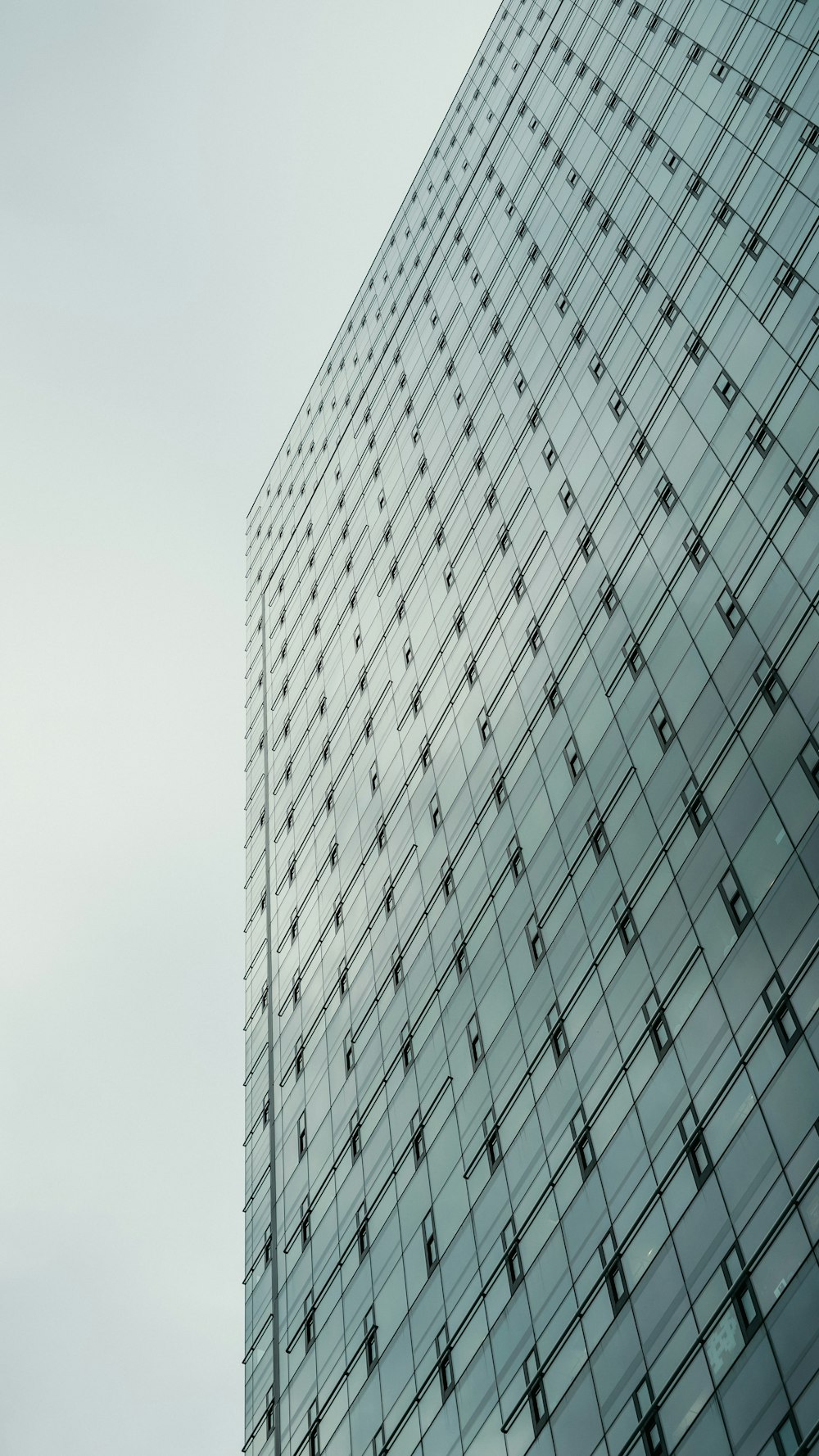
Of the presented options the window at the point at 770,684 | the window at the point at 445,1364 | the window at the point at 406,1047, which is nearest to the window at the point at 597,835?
the window at the point at 770,684

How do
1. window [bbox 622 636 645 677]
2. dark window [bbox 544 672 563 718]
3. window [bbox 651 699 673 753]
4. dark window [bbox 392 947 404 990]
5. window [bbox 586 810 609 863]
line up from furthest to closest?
dark window [bbox 392 947 404 990], dark window [bbox 544 672 563 718], window [bbox 622 636 645 677], window [bbox 586 810 609 863], window [bbox 651 699 673 753]

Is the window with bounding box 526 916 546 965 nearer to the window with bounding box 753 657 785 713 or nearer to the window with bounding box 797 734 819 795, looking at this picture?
the window with bounding box 753 657 785 713

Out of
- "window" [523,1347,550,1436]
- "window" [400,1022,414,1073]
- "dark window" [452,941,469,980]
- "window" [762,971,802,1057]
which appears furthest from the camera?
"window" [400,1022,414,1073]

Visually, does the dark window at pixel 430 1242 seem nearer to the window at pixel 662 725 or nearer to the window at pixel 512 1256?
the window at pixel 512 1256

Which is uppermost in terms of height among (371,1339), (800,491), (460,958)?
(800,491)

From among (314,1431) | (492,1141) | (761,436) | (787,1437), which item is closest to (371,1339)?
(314,1431)

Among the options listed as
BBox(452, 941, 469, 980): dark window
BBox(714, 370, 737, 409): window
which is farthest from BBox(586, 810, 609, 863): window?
BBox(714, 370, 737, 409): window

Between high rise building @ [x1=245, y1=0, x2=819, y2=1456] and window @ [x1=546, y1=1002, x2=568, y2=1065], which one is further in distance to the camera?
window @ [x1=546, y1=1002, x2=568, y2=1065]

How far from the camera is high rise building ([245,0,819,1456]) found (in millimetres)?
24188

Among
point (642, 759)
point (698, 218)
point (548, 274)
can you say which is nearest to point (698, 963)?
point (642, 759)

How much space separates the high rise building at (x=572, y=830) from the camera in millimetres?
24188

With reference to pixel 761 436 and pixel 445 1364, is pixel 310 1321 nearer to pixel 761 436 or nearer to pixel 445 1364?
pixel 445 1364

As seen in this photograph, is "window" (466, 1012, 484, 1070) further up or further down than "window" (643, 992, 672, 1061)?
further up

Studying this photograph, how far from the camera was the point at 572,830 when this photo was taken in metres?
33.5
